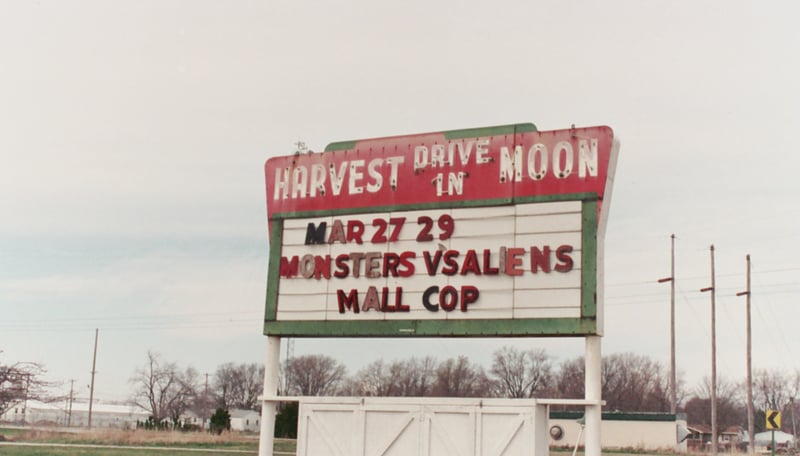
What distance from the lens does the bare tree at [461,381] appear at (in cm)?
7312

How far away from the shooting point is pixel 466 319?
13.1 m

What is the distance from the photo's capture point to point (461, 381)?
7581cm

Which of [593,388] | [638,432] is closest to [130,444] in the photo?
[638,432]

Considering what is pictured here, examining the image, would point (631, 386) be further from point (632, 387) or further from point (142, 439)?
point (142, 439)

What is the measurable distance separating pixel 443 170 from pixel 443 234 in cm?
107

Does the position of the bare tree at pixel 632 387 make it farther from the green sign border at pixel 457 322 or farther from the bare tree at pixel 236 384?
the green sign border at pixel 457 322

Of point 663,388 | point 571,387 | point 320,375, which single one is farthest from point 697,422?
point 320,375

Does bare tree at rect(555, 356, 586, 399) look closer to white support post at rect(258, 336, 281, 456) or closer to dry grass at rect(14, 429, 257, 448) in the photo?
dry grass at rect(14, 429, 257, 448)

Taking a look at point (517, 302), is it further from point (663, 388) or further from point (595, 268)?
point (663, 388)

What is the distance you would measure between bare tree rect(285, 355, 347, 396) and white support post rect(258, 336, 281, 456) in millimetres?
80934

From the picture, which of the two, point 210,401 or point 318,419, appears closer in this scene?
point 318,419

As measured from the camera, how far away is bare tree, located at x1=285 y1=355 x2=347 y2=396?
313 ft

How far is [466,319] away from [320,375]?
85117mm

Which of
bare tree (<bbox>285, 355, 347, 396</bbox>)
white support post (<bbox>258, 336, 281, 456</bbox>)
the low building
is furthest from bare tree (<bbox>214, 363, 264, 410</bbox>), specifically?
white support post (<bbox>258, 336, 281, 456</bbox>)
